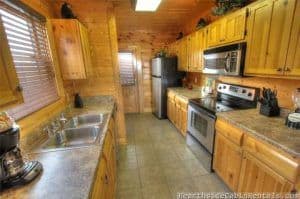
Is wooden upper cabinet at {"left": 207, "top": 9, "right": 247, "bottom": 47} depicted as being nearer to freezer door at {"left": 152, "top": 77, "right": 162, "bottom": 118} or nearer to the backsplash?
the backsplash

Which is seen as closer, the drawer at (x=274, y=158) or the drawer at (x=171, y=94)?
the drawer at (x=274, y=158)

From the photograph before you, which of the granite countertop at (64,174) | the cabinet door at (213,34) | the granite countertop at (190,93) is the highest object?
the cabinet door at (213,34)

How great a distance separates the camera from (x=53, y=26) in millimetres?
1973

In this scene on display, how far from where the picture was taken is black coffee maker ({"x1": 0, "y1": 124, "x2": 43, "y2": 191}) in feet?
2.68

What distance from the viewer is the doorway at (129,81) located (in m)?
4.55

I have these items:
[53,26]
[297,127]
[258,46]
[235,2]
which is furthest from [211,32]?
[53,26]

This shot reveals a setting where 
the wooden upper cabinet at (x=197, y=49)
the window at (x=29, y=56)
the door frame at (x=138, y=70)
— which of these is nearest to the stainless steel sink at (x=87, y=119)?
the window at (x=29, y=56)

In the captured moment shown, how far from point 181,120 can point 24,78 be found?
262 cm

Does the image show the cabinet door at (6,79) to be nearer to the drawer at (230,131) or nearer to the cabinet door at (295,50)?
the drawer at (230,131)

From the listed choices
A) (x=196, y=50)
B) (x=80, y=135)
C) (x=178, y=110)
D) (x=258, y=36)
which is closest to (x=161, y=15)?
(x=196, y=50)

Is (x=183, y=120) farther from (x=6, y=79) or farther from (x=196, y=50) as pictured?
(x=6, y=79)

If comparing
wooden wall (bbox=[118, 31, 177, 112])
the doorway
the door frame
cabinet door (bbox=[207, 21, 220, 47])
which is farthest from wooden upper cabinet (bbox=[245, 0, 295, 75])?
the doorway

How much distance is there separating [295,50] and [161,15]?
9.45 ft

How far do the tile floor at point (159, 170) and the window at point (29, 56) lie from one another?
4.55 ft
